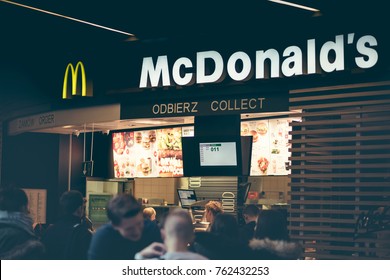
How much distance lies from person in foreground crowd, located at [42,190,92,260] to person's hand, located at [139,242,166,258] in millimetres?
1185

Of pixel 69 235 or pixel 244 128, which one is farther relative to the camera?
pixel 244 128

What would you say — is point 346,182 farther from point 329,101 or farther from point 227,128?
point 227,128

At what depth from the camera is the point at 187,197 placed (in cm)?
1107

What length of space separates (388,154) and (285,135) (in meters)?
2.39

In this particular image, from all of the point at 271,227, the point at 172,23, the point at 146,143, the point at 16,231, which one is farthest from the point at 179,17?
the point at 16,231

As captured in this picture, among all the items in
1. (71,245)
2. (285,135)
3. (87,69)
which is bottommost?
(71,245)

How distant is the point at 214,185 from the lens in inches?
449

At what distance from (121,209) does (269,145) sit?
237 inches

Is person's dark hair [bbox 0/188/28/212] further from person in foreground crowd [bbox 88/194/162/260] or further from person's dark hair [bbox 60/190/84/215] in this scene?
person in foreground crowd [bbox 88/194/162/260]

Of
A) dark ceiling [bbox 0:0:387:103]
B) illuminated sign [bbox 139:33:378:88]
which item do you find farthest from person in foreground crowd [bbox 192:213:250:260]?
dark ceiling [bbox 0:0:387:103]

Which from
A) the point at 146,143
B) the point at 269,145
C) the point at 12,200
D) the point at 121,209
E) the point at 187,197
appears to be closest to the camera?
the point at 121,209

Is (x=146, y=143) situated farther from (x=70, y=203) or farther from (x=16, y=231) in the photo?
(x=16, y=231)

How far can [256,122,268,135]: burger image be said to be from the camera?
10.1 meters

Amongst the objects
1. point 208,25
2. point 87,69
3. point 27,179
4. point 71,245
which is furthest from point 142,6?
point 27,179
